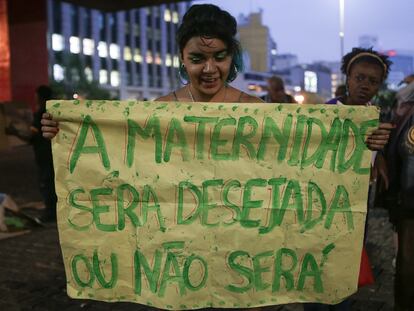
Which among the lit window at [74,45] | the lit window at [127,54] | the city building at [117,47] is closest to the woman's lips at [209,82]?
the city building at [117,47]

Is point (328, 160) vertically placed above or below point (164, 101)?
below

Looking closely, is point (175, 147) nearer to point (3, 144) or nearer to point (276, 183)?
point (276, 183)

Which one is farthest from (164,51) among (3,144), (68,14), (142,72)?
(3,144)

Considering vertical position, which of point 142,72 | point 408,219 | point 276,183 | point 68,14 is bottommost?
point 408,219

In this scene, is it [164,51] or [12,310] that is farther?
[164,51]

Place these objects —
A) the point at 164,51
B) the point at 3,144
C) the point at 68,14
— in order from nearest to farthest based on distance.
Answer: the point at 3,144, the point at 68,14, the point at 164,51

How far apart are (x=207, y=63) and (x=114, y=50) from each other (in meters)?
62.4

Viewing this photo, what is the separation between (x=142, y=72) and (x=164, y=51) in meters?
5.92

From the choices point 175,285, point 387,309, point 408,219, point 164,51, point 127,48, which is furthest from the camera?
point 164,51

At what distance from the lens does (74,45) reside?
184ft

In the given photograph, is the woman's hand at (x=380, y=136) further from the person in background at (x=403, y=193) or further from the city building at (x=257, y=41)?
the city building at (x=257, y=41)

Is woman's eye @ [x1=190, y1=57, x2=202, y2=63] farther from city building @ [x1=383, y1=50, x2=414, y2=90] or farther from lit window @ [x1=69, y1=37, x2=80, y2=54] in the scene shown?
lit window @ [x1=69, y1=37, x2=80, y2=54]

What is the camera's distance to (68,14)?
182 ft

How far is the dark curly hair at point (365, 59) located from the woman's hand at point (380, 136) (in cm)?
76
